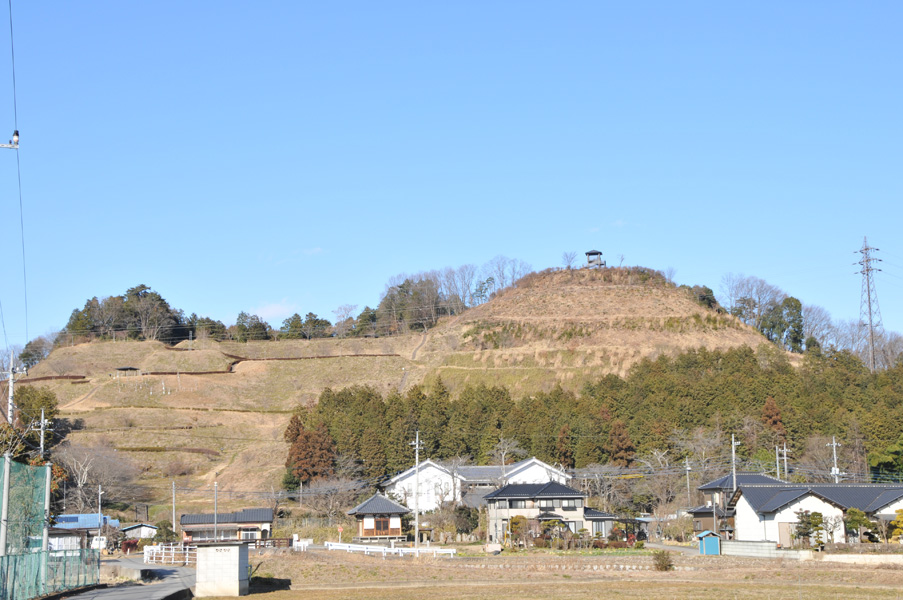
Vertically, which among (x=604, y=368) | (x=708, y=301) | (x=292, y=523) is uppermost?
(x=708, y=301)

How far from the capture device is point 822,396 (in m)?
67.8

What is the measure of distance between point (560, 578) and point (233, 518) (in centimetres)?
2925

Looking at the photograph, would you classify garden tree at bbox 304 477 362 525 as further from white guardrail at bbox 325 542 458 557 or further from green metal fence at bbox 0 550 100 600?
green metal fence at bbox 0 550 100 600

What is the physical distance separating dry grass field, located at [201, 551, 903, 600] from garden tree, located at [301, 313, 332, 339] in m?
91.3

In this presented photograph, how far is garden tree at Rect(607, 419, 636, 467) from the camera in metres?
63.7

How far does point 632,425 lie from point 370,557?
3275 centimetres

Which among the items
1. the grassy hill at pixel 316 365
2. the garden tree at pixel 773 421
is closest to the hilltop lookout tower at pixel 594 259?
the grassy hill at pixel 316 365

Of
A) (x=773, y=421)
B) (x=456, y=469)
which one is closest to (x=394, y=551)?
(x=456, y=469)

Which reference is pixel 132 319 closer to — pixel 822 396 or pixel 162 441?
→ pixel 162 441

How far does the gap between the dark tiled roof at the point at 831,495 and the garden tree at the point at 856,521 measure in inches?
43.4

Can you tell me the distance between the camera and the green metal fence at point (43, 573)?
19.0m

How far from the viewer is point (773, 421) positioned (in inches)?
2504

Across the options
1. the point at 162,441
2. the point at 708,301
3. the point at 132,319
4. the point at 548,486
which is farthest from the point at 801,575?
the point at 132,319

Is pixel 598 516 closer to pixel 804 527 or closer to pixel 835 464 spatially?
pixel 804 527
